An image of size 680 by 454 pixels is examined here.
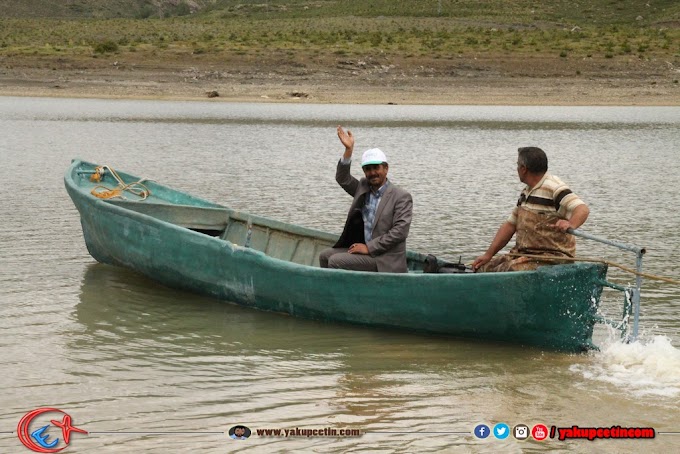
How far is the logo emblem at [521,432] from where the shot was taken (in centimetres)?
589

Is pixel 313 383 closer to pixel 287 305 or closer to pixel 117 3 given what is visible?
pixel 287 305

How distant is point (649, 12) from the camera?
63.1 m

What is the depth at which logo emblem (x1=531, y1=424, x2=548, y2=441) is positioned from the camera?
231 inches

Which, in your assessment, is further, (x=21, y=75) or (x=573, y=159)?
(x=21, y=75)

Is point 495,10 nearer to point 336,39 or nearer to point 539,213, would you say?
point 336,39

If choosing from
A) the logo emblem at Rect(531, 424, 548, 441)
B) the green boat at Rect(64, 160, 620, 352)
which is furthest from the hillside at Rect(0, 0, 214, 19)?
the logo emblem at Rect(531, 424, 548, 441)

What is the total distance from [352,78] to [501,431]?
2911 centimetres

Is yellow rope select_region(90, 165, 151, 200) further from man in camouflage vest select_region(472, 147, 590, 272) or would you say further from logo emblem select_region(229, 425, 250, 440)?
logo emblem select_region(229, 425, 250, 440)

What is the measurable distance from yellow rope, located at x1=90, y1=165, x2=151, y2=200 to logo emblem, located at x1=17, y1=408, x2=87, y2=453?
4518mm

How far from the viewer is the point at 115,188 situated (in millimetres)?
10828

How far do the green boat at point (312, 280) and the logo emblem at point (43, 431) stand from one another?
96.0 inches

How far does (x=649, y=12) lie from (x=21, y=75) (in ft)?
137

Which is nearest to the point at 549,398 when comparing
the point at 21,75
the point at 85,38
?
the point at 21,75

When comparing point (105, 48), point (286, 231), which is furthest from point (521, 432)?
point (105, 48)
